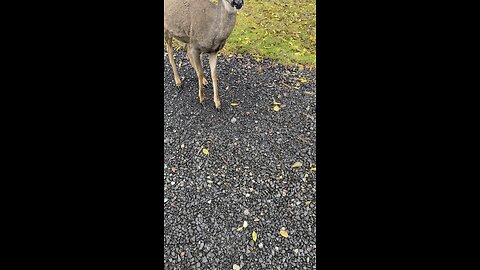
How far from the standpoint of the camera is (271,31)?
23.3 ft

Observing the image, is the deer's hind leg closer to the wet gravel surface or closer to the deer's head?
the wet gravel surface

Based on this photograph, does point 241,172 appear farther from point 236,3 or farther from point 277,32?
point 277,32

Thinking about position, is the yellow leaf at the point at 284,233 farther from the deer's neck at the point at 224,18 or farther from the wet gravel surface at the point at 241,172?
the deer's neck at the point at 224,18

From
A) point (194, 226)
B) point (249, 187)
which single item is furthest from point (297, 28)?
point (194, 226)

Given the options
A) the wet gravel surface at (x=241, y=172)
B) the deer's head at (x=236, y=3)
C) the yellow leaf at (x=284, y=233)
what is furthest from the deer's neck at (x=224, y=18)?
the yellow leaf at (x=284, y=233)

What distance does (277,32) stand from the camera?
278 inches

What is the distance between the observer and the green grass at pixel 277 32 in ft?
20.9

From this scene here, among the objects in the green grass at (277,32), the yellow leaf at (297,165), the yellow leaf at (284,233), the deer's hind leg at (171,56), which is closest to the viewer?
the yellow leaf at (284,233)

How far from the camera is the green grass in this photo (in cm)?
636

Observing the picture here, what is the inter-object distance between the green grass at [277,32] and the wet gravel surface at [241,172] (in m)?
0.50

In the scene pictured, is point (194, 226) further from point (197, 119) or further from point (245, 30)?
point (245, 30)

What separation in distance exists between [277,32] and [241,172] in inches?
158

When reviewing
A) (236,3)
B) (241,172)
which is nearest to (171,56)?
(236,3)

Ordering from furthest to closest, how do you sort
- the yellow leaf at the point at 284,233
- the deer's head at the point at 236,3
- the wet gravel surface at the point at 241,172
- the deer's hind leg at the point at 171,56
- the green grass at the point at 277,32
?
the green grass at the point at 277,32 → the deer's hind leg at the point at 171,56 → the deer's head at the point at 236,3 → the yellow leaf at the point at 284,233 → the wet gravel surface at the point at 241,172
